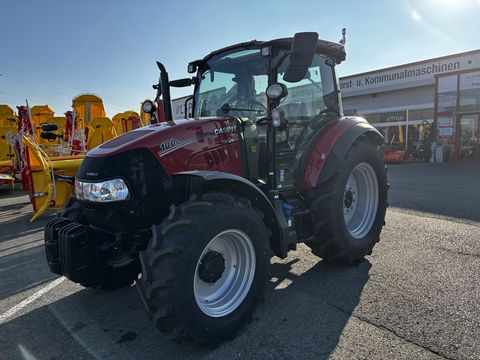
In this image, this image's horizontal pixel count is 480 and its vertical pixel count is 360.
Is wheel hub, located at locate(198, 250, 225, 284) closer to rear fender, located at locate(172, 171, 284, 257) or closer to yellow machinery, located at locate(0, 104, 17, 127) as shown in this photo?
rear fender, located at locate(172, 171, 284, 257)

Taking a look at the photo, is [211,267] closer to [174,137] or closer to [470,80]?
[174,137]

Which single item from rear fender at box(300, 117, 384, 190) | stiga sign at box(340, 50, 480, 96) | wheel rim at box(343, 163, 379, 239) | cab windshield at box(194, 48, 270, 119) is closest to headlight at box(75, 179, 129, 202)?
cab windshield at box(194, 48, 270, 119)

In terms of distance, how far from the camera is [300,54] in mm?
2945

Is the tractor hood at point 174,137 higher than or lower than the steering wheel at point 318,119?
lower

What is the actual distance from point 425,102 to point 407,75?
1.96m

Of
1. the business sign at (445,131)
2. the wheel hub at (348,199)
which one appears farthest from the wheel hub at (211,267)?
the business sign at (445,131)

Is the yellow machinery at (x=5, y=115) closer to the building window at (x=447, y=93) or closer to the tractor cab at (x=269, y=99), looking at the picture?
the tractor cab at (x=269, y=99)

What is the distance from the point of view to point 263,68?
3619 millimetres

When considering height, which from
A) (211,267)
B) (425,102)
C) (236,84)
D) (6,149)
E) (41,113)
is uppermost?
(425,102)

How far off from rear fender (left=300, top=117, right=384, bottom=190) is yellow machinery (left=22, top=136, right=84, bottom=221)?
4.83m

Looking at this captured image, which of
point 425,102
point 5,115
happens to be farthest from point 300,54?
point 425,102

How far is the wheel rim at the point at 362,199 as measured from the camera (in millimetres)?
4422

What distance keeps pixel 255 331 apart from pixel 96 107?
441 inches

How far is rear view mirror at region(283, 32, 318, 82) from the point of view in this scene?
289cm
